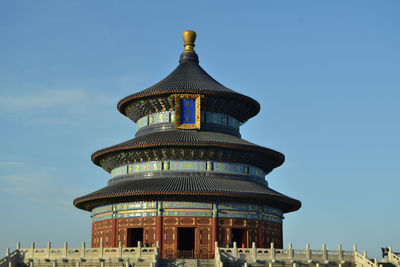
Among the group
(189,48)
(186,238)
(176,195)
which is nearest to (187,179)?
(176,195)

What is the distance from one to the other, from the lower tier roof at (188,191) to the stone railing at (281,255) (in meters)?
6.35

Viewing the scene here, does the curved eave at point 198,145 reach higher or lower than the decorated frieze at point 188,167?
higher

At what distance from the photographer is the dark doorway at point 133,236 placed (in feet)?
164

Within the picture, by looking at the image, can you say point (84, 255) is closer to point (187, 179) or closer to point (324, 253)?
point (187, 179)

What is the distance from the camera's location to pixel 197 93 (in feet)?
177

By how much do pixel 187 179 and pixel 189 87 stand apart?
910 cm

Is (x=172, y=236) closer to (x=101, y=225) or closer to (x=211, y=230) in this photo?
(x=211, y=230)

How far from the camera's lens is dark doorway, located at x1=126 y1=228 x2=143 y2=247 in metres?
49.8

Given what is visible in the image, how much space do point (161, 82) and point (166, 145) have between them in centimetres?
918

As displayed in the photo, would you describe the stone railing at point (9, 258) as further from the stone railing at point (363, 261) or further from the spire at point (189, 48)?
the spire at point (189, 48)

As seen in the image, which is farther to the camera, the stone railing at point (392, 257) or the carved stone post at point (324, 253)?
the stone railing at point (392, 257)

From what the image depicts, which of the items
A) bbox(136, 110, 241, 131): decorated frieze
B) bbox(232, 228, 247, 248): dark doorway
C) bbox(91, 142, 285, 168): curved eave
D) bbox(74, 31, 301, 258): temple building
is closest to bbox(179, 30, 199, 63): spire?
bbox(74, 31, 301, 258): temple building

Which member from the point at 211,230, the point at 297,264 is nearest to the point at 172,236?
the point at 211,230

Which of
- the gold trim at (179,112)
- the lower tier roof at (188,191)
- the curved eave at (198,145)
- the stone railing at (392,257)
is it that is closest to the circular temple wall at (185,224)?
the lower tier roof at (188,191)
